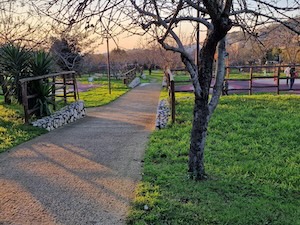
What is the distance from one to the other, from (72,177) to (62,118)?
13.8ft

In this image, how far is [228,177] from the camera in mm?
4137

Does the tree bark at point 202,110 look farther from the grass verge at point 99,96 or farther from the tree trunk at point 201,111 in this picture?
the grass verge at point 99,96

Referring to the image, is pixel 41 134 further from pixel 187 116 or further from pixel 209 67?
pixel 209 67

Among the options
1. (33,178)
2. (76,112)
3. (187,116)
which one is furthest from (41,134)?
(187,116)

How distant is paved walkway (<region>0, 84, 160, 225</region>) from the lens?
316 centimetres

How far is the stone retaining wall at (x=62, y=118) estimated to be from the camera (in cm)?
735

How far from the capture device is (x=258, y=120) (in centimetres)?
743

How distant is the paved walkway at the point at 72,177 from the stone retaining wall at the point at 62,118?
284 mm

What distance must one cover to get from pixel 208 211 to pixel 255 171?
4.97 ft

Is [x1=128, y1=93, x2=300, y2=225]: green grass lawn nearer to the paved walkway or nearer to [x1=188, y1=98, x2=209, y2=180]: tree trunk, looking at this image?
[x1=188, y1=98, x2=209, y2=180]: tree trunk

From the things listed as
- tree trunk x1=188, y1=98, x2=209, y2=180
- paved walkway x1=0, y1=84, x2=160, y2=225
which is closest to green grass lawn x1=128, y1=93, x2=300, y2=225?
tree trunk x1=188, y1=98, x2=209, y2=180

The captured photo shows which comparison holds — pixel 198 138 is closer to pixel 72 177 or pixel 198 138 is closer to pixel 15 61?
pixel 72 177

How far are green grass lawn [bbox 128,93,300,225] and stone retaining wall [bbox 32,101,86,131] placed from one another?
2.59 m

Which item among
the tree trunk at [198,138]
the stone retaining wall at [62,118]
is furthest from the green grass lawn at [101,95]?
the tree trunk at [198,138]
